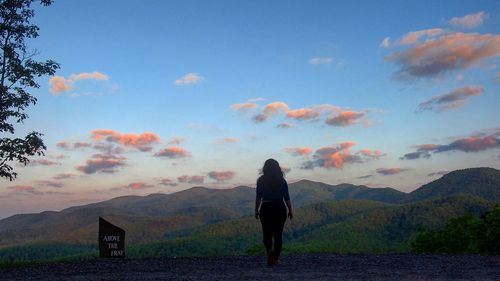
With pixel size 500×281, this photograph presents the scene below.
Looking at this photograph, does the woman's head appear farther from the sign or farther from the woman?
the sign

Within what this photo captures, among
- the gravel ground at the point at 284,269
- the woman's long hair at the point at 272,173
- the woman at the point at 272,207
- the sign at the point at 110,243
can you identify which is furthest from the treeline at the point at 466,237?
the sign at the point at 110,243

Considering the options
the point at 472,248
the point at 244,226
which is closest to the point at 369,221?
the point at 244,226

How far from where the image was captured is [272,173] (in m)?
15.3

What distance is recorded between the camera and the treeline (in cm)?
1980

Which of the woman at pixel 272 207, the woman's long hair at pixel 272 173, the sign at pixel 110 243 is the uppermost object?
the woman's long hair at pixel 272 173

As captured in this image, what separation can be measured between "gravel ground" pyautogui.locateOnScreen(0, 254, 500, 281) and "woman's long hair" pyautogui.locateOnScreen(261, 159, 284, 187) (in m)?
2.38

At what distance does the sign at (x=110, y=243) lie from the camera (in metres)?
18.2

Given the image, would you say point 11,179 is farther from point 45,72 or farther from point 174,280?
point 174,280

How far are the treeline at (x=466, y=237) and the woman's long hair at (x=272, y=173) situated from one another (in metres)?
8.43

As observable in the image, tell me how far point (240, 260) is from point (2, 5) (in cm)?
1351

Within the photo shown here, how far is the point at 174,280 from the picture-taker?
38.5 feet

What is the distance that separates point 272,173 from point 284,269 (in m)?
2.80

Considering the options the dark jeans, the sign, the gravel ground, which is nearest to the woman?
the dark jeans

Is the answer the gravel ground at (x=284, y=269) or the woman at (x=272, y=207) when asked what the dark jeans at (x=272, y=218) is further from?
the gravel ground at (x=284, y=269)
